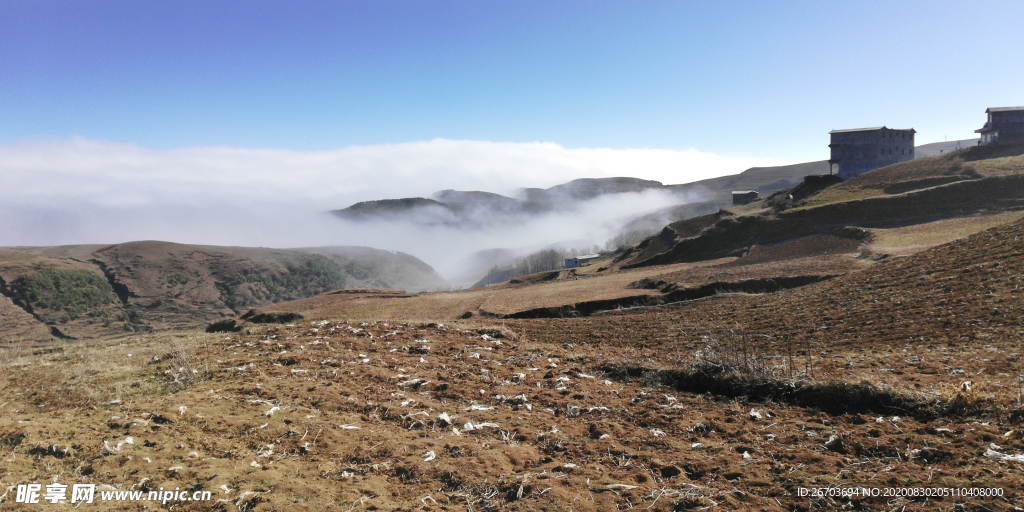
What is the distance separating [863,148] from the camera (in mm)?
61719

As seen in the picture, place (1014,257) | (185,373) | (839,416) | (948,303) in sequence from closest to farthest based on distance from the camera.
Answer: (839,416) → (185,373) → (948,303) → (1014,257)

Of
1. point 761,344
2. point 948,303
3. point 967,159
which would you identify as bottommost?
point 761,344

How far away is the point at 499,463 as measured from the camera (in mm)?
6598

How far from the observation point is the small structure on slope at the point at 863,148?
61688 millimetres

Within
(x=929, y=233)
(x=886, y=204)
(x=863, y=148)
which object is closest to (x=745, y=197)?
Answer: (x=863, y=148)

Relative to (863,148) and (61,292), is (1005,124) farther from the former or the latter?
(61,292)

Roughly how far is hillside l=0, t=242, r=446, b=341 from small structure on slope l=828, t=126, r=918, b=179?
8998 cm

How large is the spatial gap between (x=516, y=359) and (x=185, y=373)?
22.8ft

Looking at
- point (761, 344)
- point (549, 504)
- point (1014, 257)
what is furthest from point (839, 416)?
point (1014, 257)

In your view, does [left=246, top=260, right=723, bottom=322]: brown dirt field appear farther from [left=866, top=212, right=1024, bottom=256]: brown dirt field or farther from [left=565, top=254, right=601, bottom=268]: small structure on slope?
[left=565, top=254, right=601, bottom=268]: small structure on slope

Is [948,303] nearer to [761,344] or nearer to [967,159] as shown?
[761,344]

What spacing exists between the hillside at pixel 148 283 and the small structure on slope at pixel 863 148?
89979 millimetres

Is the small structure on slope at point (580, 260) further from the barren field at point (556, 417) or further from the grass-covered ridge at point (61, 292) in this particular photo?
the grass-covered ridge at point (61, 292)

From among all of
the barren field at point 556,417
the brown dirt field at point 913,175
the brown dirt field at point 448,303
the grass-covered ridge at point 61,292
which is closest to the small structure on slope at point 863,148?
the brown dirt field at point 913,175
